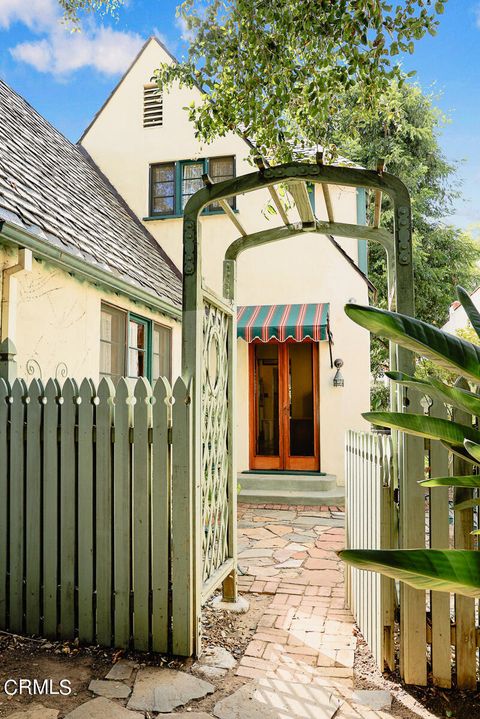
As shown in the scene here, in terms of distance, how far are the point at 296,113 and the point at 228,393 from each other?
9.58ft

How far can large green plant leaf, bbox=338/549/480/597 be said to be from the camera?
1214 mm

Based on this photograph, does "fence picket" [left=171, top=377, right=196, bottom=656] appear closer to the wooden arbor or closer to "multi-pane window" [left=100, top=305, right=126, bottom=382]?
the wooden arbor

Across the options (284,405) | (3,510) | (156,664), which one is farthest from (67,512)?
(284,405)

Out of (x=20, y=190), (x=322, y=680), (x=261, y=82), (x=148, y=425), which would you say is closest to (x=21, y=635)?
(x=148, y=425)

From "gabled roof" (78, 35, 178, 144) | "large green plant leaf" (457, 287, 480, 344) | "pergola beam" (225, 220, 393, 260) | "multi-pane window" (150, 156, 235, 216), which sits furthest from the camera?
"gabled roof" (78, 35, 178, 144)

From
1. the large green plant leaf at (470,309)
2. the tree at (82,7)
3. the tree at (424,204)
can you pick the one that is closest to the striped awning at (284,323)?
the tree at (82,7)

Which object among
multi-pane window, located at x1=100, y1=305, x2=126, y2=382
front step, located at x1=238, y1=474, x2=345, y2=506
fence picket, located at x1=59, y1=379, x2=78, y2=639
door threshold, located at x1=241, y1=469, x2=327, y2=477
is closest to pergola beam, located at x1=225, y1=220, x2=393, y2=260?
fence picket, located at x1=59, y1=379, x2=78, y2=639

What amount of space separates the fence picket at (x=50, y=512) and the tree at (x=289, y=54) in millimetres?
3128

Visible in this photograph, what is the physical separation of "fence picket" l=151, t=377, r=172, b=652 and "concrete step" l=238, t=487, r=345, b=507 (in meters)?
5.99

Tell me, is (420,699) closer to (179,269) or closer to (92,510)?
(92,510)

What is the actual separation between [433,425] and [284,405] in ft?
28.9

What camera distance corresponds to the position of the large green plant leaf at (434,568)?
1.21 metres

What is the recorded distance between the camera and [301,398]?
10680 millimetres

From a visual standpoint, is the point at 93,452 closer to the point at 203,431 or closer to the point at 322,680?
the point at 203,431
